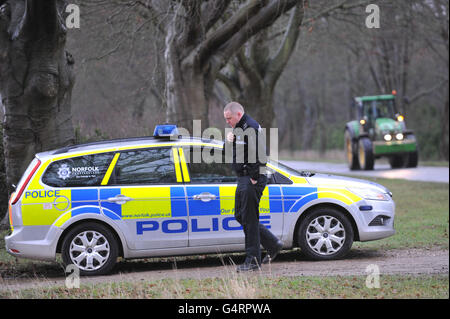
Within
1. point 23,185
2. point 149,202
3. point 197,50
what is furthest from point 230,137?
point 197,50

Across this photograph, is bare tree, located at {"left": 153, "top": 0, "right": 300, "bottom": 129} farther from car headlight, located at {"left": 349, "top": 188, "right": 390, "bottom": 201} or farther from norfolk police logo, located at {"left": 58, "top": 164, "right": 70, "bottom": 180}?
norfolk police logo, located at {"left": 58, "top": 164, "right": 70, "bottom": 180}

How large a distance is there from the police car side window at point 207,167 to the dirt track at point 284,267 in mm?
1053

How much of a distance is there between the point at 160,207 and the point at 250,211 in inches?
46.7

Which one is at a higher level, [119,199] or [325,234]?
[119,199]

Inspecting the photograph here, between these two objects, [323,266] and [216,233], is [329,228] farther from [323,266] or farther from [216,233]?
[216,233]

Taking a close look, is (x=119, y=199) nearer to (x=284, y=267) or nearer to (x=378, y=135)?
(x=284, y=267)

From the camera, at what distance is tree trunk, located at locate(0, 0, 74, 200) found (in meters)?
10.3

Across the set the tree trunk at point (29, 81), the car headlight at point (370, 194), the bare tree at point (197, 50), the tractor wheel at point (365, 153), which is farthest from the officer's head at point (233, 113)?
the tractor wheel at point (365, 153)

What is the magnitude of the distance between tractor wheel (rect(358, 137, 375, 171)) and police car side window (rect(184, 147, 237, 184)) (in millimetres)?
18014

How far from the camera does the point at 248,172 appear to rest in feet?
24.6

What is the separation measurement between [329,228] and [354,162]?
63.5 ft

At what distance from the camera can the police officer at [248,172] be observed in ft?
24.5

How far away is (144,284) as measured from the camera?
6812 mm
